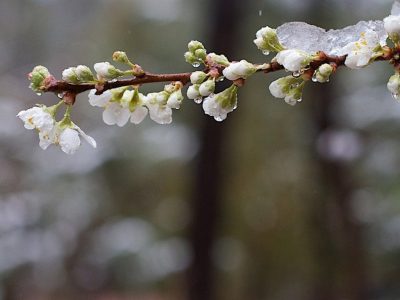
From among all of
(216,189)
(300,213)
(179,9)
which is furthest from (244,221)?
(179,9)

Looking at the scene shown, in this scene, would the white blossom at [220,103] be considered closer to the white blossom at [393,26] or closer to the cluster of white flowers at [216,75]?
the cluster of white flowers at [216,75]

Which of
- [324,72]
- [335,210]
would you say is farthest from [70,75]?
[335,210]

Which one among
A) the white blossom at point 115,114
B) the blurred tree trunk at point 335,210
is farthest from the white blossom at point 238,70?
the blurred tree trunk at point 335,210

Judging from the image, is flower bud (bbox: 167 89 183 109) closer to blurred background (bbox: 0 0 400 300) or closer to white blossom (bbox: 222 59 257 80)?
white blossom (bbox: 222 59 257 80)

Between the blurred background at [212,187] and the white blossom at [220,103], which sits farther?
the blurred background at [212,187]

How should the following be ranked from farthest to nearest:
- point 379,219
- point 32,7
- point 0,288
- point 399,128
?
point 32,7
point 0,288
point 379,219
point 399,128

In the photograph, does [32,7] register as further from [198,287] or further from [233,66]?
[233,66]
